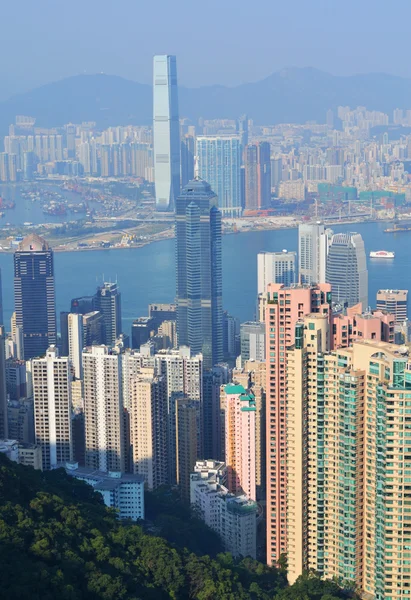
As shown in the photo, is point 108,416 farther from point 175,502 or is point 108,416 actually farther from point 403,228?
point 403,228

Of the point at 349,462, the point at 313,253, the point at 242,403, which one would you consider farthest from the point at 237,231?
the point at 349,462

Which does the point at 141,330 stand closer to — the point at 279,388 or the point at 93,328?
the point at 93,328

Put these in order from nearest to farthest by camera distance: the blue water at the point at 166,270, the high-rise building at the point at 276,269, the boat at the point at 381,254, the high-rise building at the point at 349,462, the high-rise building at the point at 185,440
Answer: the high-rise building at the point at 349,462 → the high-rise building at the point at 185,440 → the high-rise building at the point at 276,269 → the blue water at the point at 166,270 → the boat at the point at 381,254

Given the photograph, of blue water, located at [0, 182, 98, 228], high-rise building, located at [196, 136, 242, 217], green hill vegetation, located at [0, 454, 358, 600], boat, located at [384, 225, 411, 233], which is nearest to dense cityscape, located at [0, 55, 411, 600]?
green hill vegetation, located at [0, 454, 358, 600]

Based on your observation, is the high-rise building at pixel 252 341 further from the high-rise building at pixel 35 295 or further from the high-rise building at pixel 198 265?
the high-rise building at pixel 35 295

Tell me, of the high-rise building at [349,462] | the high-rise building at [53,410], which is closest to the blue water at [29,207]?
the high-rise building at [53,410]

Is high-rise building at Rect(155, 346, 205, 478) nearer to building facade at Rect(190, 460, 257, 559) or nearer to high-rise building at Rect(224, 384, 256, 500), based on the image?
high-rise building at Rect(224, 384, 256, 500)
